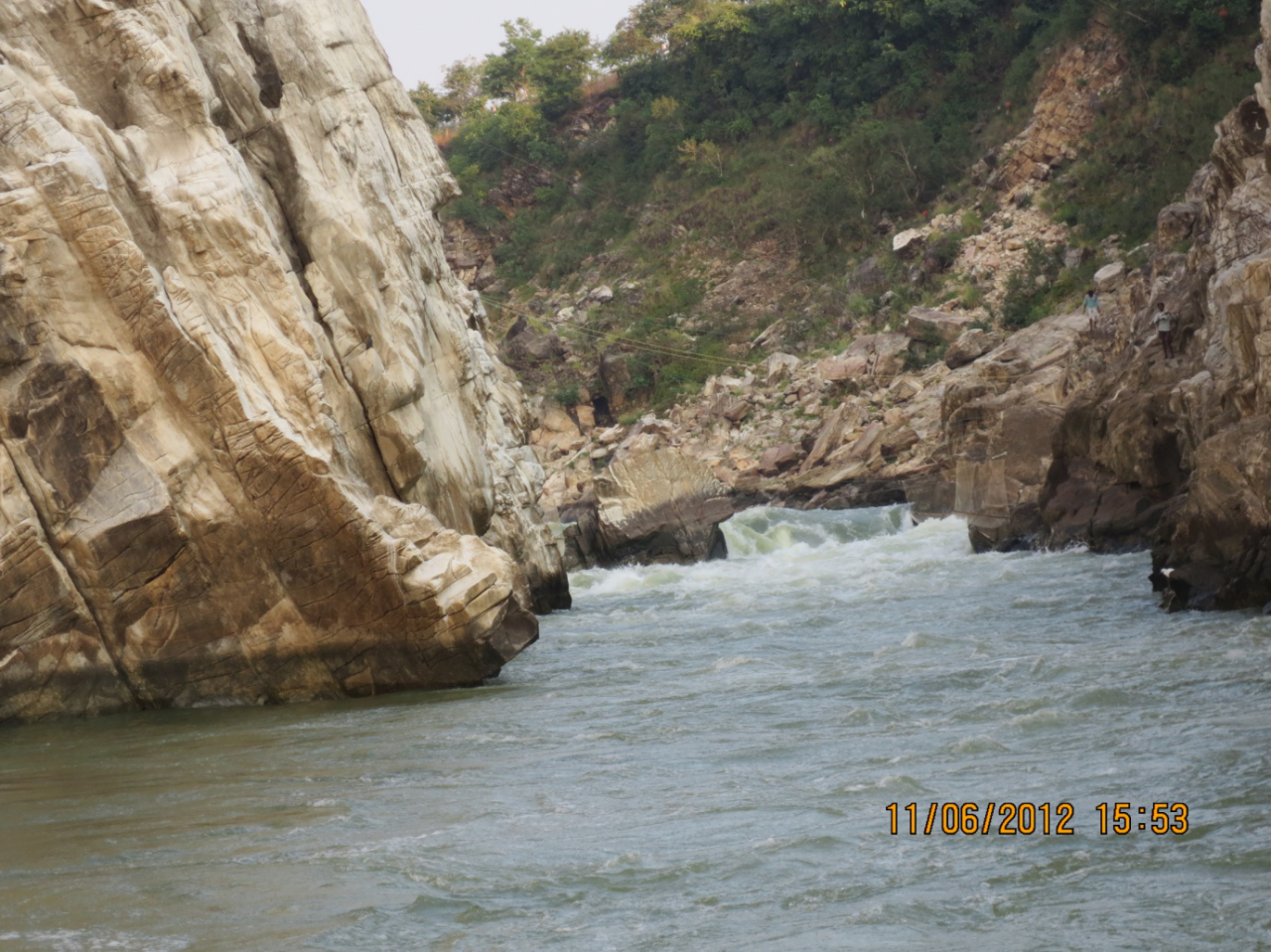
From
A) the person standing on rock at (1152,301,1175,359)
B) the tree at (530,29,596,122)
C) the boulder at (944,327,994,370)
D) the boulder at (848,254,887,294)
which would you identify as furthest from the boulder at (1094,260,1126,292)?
the tree at (530,29,596,122)

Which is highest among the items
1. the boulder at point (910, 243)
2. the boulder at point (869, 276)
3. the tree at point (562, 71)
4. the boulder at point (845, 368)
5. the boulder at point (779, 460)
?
the tree at point (562, 71)

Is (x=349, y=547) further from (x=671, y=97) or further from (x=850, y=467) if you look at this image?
(x=671, y=97)

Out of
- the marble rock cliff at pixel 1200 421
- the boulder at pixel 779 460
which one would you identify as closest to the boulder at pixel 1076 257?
the boulder at pixel 779 460

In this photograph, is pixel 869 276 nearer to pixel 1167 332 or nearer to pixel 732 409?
pixel 732 409

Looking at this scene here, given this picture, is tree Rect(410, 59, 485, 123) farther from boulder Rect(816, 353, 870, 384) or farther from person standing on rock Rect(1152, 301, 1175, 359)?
person standing on rock Rect(1152, 301, 1175, 359)

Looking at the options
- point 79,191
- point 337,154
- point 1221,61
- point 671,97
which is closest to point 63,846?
point 79,191

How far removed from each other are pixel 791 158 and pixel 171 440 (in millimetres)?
46447

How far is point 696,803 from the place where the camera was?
8.24m

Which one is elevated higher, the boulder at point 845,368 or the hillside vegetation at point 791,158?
the hillside vegetation at point 791,158
